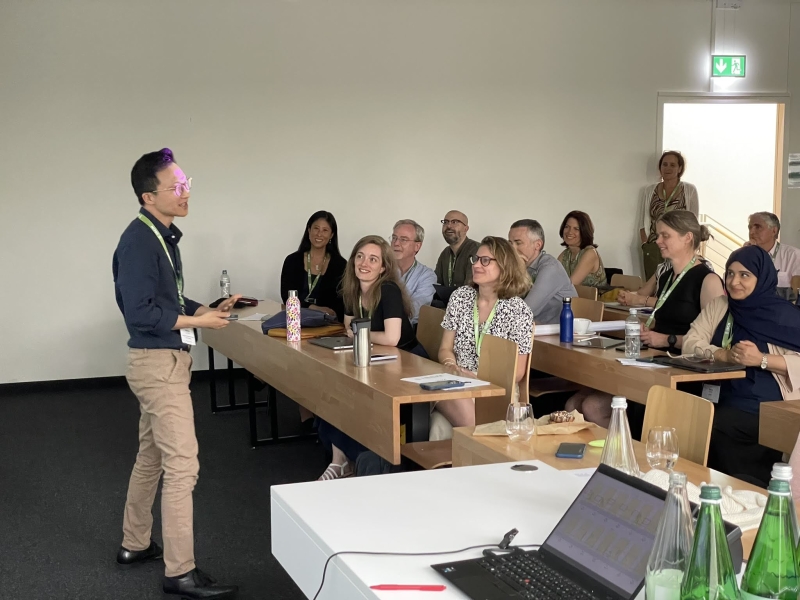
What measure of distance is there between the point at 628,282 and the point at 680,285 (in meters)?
2.80

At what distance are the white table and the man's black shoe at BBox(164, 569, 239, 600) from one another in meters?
1.25

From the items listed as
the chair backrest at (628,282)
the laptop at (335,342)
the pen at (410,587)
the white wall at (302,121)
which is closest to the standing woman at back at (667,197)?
the white wall at (302,121)

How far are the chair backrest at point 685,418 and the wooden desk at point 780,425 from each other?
2.88ft

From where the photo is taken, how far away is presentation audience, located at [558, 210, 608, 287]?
7234 millimetres

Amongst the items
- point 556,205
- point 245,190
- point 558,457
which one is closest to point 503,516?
point 558,457

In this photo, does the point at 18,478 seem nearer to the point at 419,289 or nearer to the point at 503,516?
the point at 419,289

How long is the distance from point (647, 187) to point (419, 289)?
3847 mm

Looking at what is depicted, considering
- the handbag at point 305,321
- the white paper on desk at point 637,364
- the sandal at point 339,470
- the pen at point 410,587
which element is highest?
the handbag at point 305,321

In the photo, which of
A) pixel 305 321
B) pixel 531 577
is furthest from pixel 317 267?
pixel 531 577

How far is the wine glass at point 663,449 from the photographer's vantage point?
2322 mm

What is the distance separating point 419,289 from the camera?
6.04 meters

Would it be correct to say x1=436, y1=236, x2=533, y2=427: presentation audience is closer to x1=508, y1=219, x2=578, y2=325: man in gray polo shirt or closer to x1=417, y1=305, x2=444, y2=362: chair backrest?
x1=417, y1=305, x2=444, y2=362: chair backrest

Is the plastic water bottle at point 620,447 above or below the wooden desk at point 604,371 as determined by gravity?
above

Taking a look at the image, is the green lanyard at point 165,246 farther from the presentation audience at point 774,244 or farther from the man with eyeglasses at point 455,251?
the presentation audience at point 774,244
